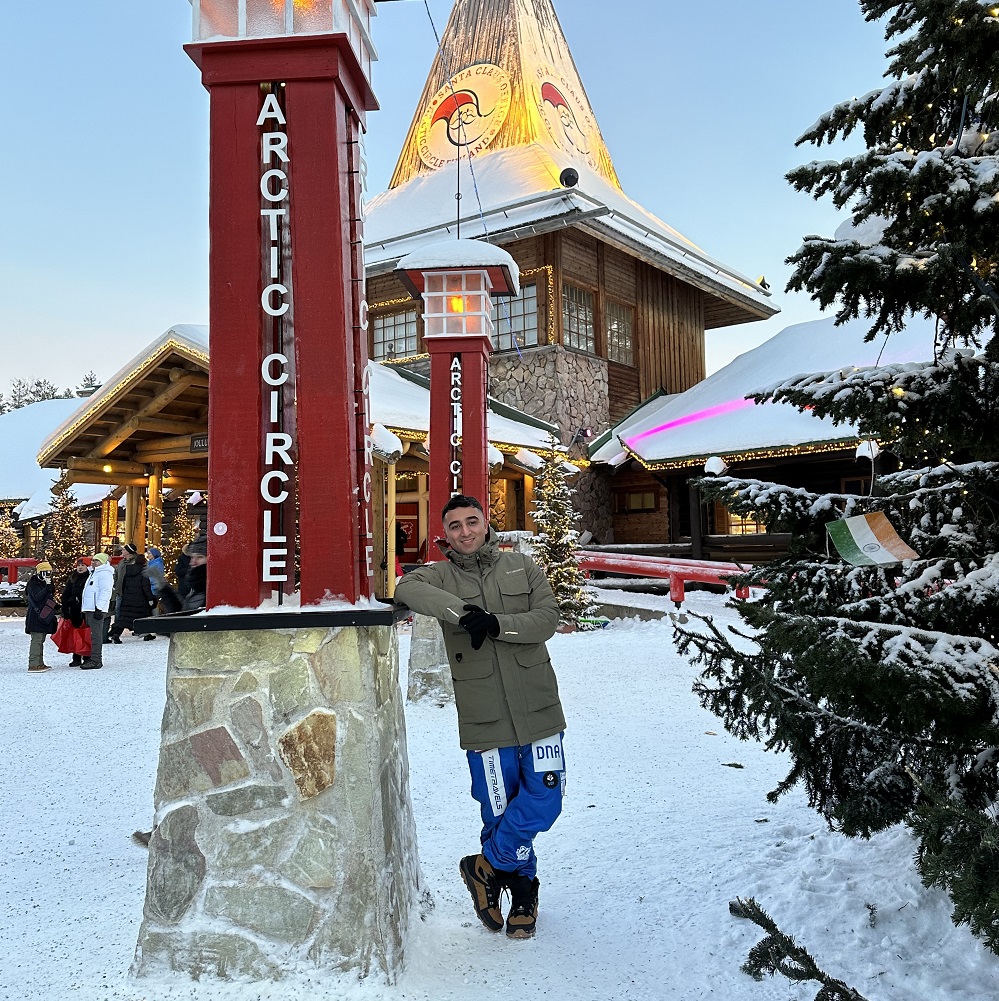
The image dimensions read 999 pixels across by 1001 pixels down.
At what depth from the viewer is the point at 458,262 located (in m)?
9.28

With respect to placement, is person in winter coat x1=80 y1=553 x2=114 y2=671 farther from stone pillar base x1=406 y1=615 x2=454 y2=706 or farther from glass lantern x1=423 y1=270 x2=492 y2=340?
glass lantern x1=423 y1=270 x2=492 y2=340

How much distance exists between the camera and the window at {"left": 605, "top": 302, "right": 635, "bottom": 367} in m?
21.4

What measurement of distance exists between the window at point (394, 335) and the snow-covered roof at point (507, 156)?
158cm

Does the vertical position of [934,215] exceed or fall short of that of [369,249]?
it falls short

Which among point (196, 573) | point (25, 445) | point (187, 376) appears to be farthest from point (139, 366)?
point (25, 445)

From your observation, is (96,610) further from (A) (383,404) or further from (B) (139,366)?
(A) (383,404)

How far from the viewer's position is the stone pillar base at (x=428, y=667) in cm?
857

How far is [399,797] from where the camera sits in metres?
3.59

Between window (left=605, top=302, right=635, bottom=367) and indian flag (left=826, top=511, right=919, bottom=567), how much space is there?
18.4 meters

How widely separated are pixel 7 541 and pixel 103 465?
10.5 metres

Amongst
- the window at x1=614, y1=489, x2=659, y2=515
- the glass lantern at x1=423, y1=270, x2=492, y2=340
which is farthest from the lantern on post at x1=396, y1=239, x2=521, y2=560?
the window at x1=614, y1=489, x2=659, y2=515

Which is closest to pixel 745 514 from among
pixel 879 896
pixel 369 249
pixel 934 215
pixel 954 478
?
pixel 954 478

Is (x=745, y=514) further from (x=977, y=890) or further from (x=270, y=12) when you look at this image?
(x=270, y=12)

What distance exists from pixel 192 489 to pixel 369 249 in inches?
266
